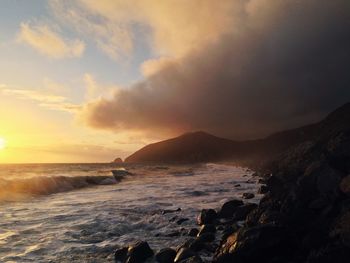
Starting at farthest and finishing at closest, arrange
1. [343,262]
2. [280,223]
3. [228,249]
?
[280,223] < [228,249] < [343,262]

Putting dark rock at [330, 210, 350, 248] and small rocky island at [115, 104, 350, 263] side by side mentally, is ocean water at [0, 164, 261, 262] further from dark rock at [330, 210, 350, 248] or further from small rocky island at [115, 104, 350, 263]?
dark rock at [330, 210, 350, 248]

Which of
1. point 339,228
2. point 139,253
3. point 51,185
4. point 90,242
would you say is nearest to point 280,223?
point 339,228

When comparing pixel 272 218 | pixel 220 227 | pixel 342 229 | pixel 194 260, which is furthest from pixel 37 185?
pixel 342 229

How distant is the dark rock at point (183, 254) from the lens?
1041 centimetres

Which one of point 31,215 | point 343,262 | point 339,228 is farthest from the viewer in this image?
point 31,215

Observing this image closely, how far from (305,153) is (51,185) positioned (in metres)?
28.6

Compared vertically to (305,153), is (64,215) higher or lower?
lower

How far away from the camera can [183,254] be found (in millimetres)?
10539

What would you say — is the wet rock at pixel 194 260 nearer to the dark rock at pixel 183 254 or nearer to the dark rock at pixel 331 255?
the dark rock at pixel 183 254

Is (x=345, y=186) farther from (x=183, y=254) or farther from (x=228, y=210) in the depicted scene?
(x=228, y=210)

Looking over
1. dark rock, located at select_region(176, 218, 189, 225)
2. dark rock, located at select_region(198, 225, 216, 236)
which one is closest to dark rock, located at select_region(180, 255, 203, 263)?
dark rock, located at select_region(198, 225, 216, 236)

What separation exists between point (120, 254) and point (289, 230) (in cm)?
571

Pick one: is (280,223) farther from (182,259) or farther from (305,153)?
→ (305,153)

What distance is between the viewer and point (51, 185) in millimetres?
40156
